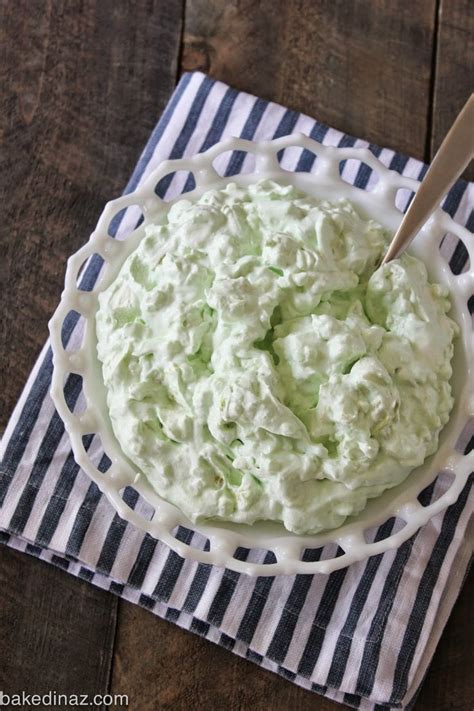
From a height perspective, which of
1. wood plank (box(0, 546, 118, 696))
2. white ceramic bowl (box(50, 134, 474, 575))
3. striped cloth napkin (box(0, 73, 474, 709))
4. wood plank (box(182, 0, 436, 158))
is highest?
wood plank (box(182, 0, 436, 158))

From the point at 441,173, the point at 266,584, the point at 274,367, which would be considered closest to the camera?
the point at 274,367

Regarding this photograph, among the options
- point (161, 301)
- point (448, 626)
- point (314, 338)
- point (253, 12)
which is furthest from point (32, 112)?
point (448, 626)

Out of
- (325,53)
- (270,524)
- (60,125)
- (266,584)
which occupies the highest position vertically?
(325,53)

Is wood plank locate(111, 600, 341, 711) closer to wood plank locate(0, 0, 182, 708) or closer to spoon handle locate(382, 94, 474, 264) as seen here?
wood plank locate(0, 0, 182, 708)

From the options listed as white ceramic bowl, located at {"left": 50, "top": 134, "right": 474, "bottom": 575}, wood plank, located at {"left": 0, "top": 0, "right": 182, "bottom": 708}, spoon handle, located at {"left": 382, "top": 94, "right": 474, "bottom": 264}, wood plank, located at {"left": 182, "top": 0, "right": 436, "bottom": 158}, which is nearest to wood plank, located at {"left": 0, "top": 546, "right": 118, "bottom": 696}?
wood plank, located at {"left": 0, "top": 0, "right": 182, "bottom": 708}

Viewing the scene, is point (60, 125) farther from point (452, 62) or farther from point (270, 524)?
point (270, 524)

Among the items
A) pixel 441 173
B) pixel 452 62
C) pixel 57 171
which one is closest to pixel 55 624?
pixel 57 171
